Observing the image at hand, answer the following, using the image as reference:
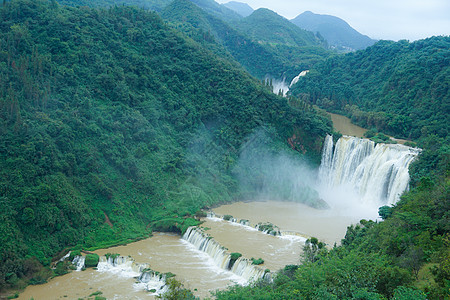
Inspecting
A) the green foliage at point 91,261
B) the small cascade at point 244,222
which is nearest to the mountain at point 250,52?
the small cascade at point 244,222

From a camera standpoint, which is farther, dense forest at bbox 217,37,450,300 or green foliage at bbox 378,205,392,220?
green foliage at bbox 378,205,392,220

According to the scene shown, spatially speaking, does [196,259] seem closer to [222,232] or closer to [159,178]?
[222,232]

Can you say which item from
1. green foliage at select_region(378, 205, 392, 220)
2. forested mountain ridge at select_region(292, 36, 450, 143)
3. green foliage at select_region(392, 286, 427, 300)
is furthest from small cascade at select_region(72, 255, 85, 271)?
forested mountain ridge at select_region(292, 36, 450, 143)

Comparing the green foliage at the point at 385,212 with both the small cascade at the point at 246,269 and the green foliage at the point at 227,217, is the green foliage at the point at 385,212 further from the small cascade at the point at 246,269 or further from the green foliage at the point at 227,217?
the green foliage at the point at 227,217

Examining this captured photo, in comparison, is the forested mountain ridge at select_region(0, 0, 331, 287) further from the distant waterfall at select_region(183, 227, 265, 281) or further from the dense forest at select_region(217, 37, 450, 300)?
the dense forest at select_region(217, 37, 450, 300)

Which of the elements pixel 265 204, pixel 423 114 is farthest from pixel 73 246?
pixel 423 114

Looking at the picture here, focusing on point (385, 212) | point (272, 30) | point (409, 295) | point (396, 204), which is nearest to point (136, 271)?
point (385, 212)

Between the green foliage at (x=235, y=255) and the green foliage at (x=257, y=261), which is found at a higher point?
the green foliage at (x=257, y=261)

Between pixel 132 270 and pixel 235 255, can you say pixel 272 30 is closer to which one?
pixel 235 255
